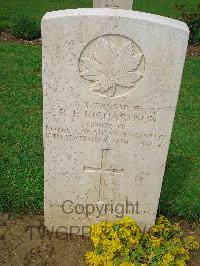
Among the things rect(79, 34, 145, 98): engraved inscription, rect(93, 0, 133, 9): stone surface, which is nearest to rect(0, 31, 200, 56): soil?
rect(93, 0, 133, 9): stone surface

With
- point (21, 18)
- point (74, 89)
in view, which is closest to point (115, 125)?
point (74, 89)

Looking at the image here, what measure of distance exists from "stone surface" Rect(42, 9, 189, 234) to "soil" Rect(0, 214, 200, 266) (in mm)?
172

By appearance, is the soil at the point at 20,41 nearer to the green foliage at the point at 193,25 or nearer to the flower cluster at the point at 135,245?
the green foliage at the point at 193,25

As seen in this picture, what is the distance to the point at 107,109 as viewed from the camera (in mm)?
3682

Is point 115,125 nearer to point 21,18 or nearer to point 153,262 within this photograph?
point 153,262

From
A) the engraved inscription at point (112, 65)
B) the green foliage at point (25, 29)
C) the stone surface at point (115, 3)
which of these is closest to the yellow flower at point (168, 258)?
the engraved inscription at point (112, 65)

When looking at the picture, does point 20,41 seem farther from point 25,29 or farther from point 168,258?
point 168,258

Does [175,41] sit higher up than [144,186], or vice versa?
[175,41]

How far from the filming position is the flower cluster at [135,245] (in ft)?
12.9

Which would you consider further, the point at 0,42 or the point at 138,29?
the point at 0,42

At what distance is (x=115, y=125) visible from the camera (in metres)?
3.78

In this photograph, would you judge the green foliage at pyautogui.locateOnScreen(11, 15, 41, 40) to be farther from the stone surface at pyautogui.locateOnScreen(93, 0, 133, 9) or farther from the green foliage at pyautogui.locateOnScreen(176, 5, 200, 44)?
the green foliage at pyautogui.locateOnScreen(176, 5, 200, 44)

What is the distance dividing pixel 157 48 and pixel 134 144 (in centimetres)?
95

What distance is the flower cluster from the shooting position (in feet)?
12.9
